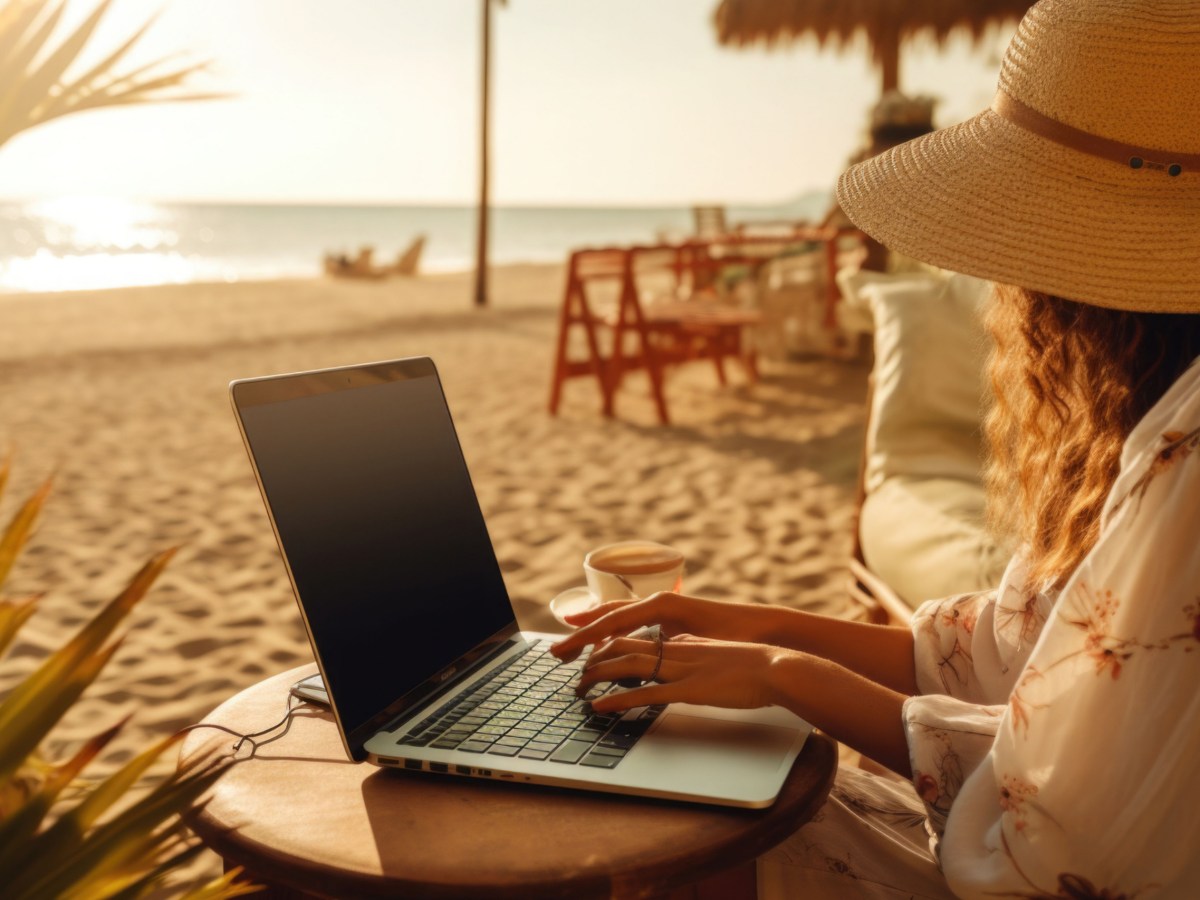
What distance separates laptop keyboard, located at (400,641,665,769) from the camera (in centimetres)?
98

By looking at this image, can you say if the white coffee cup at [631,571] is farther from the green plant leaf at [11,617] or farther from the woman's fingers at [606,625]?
the green plant leaf at [11,617]

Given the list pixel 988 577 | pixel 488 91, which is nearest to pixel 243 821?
pixel 988 577

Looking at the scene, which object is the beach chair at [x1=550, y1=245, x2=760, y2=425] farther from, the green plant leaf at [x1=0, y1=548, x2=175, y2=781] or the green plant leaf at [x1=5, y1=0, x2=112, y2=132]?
the green plant leaf at [x1=0, y1=548, x2=175, y2=781]

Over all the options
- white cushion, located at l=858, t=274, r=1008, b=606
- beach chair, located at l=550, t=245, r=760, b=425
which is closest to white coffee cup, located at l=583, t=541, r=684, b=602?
white cushion, located at l=858, t=274, r=1008, b=606

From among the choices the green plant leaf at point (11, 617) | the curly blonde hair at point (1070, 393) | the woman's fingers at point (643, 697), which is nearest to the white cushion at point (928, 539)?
the curly blonde hair at point (1070, 393)

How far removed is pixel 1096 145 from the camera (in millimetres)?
1012

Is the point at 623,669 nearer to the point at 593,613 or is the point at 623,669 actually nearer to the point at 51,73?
the point at 593,613

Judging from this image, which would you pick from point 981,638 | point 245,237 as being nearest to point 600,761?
point 981,638

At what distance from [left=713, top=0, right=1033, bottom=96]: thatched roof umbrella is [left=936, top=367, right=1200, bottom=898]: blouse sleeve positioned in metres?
7.37

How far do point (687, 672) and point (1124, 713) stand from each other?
405 millimetres

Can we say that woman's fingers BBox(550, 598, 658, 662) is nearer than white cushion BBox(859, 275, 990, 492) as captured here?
Yes

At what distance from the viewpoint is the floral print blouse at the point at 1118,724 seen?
2.53ft

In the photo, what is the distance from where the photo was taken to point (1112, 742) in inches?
30.8

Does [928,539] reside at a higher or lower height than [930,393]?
lower
